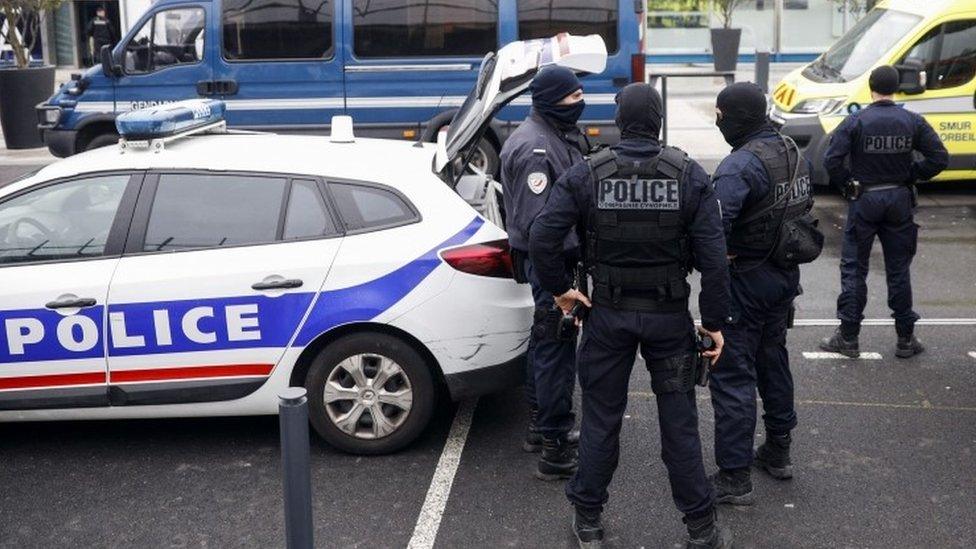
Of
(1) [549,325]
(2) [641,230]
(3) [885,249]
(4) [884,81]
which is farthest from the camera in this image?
(3) [885,249]

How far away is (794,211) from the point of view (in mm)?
4988

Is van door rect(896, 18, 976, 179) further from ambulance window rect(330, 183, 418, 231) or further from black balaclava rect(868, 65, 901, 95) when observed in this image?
ambulance window rect(330, 183, 418, 231)

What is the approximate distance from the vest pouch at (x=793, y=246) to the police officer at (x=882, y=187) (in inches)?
71.8

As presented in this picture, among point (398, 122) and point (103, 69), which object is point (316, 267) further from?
point (103, 69)

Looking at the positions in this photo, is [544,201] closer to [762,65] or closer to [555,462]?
[555,462]

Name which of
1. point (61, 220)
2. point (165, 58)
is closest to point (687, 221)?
point (61, 220)

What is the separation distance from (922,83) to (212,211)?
742 cm

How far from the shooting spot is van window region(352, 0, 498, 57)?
464 inches

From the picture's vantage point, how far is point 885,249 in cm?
685

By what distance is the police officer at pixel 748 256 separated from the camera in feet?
16.0

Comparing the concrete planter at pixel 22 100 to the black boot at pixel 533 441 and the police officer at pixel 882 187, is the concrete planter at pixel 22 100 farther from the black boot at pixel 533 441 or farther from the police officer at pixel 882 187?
the black boot at pixel 533 441

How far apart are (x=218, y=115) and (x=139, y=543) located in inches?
98.5

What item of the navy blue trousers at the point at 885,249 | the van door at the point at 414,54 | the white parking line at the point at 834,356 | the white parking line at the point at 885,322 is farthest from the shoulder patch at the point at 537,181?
the van door at the point at 414,54

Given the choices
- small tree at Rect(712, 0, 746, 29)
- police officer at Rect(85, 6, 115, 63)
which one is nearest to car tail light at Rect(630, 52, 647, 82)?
small tree at Rect(712, 0, 746, 29)
